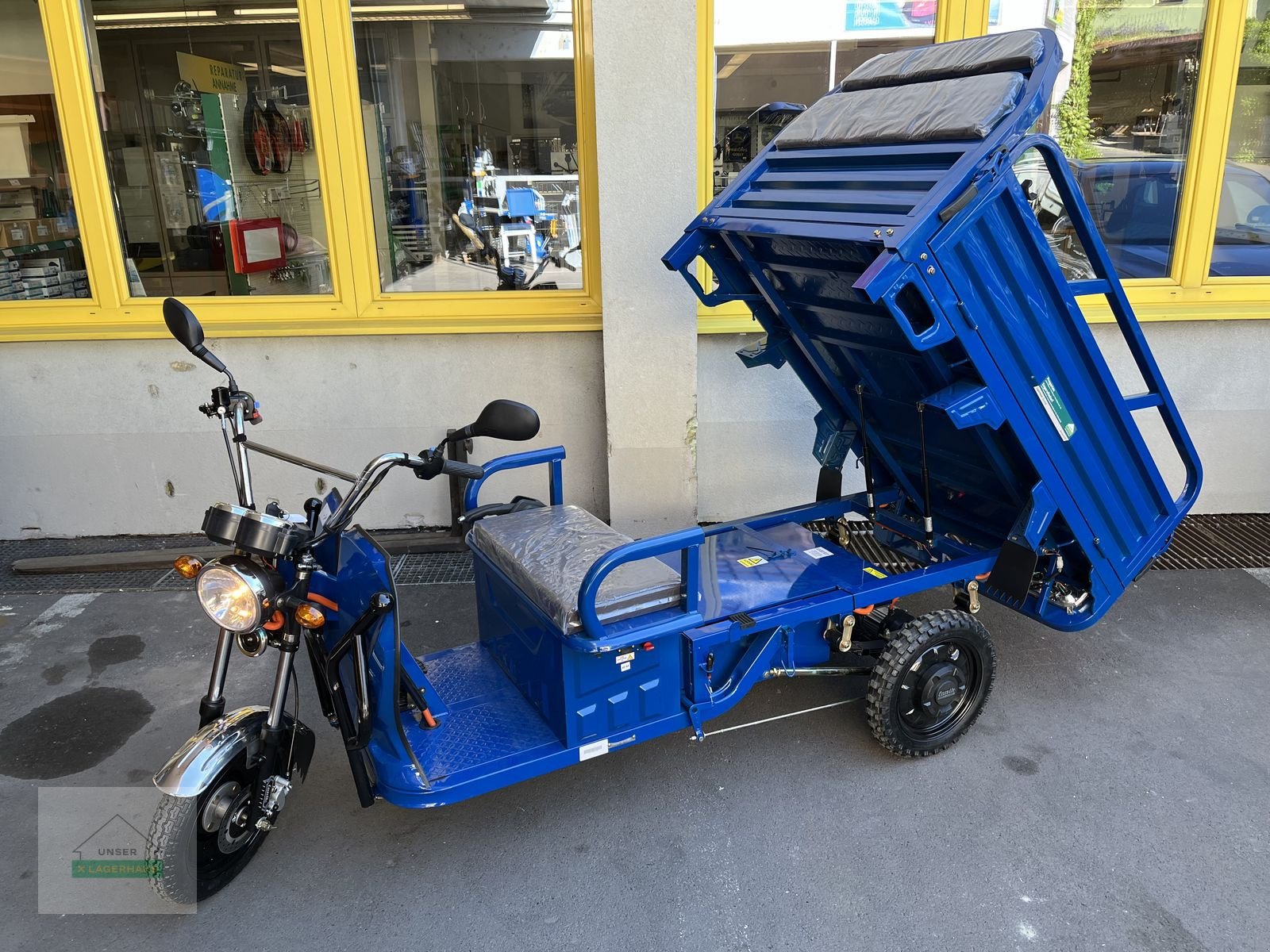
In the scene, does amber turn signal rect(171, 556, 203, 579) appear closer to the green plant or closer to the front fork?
the front fork

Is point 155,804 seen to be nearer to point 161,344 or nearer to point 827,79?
point 161,344

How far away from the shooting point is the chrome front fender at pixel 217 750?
2.51m

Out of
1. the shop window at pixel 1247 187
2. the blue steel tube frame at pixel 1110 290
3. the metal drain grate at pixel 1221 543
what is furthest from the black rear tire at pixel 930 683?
the shop window at pixel 1247 187

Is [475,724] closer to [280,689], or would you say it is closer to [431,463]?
[280,689]

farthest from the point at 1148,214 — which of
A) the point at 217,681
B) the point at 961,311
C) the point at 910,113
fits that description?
the point at 217,681

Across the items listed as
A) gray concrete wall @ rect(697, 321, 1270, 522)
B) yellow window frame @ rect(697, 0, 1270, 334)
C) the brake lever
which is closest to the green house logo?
the brake lever

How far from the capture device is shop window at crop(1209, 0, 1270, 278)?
5.25 meters

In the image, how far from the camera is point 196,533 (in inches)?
219

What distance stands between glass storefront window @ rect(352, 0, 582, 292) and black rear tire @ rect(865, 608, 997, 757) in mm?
3170

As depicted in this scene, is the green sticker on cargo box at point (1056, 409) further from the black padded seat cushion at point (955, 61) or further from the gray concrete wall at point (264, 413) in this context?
the gray concrete wall at point (264, 413)

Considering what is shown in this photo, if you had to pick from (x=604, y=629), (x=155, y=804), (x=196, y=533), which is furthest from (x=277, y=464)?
(x=604, y=629)

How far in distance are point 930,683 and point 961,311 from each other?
141 cm

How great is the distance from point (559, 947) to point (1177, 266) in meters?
5.14

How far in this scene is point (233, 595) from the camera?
8.05 feet
